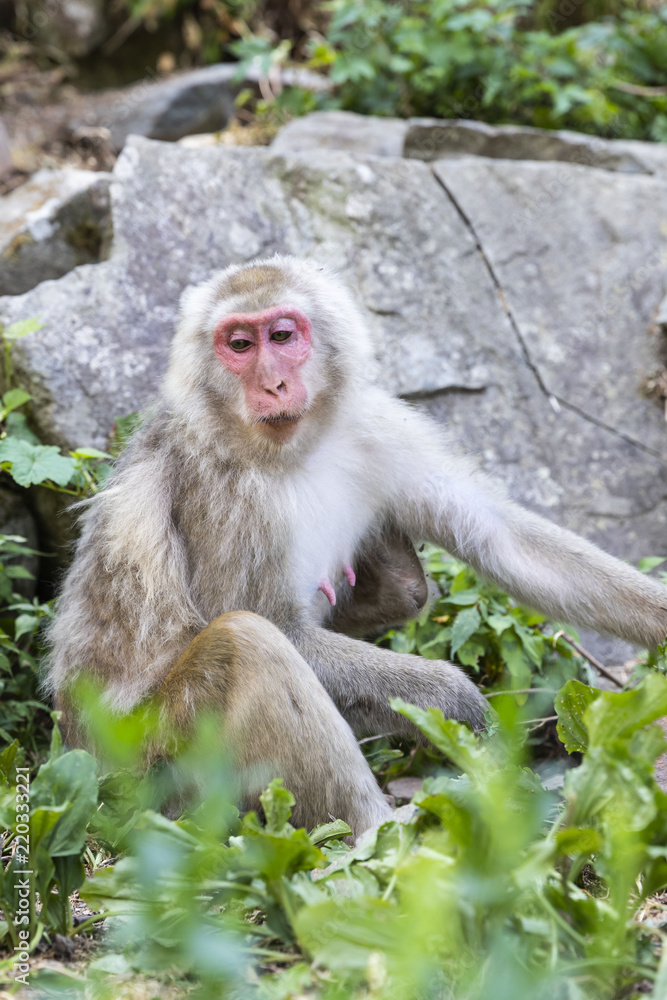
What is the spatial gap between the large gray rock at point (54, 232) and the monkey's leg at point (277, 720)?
Answer: 3.43m

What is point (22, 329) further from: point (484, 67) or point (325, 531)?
point (484, 67)

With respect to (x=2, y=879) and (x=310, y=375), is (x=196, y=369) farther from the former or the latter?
(x=2, y=879)

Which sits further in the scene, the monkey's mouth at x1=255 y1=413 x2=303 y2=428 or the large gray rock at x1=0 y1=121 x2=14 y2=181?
the large gray rock at x1=0 y1=121 x2=14 y2=181

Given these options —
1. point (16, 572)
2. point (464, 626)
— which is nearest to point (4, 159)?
point (16, 572)

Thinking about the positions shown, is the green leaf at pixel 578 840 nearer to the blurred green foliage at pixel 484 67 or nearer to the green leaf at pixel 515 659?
the green leaf at pixel 515 659

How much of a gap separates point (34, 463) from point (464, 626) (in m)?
1.97

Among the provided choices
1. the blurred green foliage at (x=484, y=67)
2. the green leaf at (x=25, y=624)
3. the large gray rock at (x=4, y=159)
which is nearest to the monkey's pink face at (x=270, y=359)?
the green leaf at (x=25, y=624)

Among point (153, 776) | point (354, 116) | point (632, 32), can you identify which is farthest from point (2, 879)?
point (632, 32)

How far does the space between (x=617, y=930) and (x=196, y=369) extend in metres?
2.44

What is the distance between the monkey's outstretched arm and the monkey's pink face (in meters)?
0.63

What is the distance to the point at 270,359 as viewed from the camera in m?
3.41

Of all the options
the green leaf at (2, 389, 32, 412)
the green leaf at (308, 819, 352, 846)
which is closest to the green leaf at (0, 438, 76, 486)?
the green leaf at (2, 389, 32, 412)

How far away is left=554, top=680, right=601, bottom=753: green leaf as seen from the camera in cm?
269

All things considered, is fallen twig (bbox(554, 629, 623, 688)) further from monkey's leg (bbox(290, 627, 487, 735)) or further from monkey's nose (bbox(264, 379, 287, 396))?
monkey's nose (bbox(264, 379, 287, 396))
